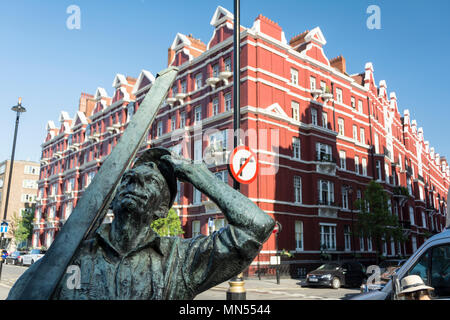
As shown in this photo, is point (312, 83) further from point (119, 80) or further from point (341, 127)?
point (119, 80)

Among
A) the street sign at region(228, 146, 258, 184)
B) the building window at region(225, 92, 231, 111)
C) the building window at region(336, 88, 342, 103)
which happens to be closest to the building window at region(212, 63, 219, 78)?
the building window at region(225, 92, 231, 111)

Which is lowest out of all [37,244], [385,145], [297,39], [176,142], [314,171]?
[37,244]

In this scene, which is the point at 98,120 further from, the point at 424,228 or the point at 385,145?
the point at 424,228

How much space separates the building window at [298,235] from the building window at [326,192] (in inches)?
121

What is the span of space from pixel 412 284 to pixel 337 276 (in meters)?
16.3

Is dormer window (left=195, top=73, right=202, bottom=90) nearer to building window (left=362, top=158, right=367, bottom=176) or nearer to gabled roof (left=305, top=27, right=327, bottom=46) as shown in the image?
gabled roof (left=305, top=27, right=327, bottom=46)

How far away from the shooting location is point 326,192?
31.5 meters

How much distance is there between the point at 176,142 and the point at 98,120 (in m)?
21.3

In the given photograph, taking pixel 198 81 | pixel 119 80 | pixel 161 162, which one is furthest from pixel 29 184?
pixel 161 162

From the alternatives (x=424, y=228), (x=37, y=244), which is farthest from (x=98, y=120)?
(x=424, y=228)

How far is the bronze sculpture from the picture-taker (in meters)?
1.51

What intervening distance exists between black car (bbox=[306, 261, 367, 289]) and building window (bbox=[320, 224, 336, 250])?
8977 mm

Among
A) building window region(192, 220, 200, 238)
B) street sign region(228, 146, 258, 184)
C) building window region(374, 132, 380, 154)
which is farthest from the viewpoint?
building window region(374, 132, 380, 154)
